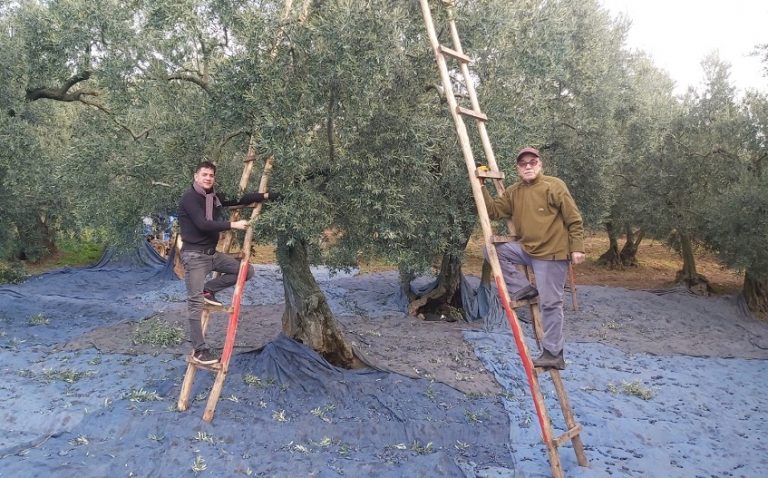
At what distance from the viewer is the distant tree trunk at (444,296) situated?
53.3 feet

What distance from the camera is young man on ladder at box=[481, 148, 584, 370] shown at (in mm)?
Answer: 6285

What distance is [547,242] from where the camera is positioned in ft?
20.8

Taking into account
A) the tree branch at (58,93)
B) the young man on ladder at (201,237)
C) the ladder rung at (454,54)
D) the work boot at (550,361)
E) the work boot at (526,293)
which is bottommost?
the work boot at (550,361)

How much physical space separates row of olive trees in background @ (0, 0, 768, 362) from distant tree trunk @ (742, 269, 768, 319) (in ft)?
7.42

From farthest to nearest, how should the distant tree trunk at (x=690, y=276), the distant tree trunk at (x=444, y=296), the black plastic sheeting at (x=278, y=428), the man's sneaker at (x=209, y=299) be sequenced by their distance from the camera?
1. the distant tree trunk at (x=690, y=276)
2. the distant tree trunk at (x=444, y=296)
3. the man's sneaker at (x=209, y=299)
4. the black plastic sheeting at (x=278, y=428)

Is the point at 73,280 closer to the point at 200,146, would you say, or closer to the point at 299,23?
the point at 200,146

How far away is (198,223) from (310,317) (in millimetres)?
3701

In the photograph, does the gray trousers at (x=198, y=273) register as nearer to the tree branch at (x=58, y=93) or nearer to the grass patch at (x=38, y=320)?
the tree branch at (x=58, y=93)

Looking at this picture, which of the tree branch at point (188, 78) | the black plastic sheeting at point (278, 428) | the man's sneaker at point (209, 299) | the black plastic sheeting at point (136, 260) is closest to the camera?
the black plastic sheeting at point (278, 428)

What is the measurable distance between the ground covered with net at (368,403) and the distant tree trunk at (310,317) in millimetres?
485

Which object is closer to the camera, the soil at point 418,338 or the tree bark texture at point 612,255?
the soil at point 418,338

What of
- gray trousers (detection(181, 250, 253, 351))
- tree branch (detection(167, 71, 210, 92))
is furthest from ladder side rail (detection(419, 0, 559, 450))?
tree branch (detection(167, 71, 210, 92))

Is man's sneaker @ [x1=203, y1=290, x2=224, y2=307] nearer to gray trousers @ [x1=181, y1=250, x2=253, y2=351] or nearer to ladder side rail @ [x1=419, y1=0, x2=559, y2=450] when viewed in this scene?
gray trousers @ [x1=181, y1=250, x2=253, y2=351]

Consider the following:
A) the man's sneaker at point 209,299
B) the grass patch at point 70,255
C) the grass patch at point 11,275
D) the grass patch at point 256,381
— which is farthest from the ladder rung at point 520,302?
the grass patch at point 70,255
